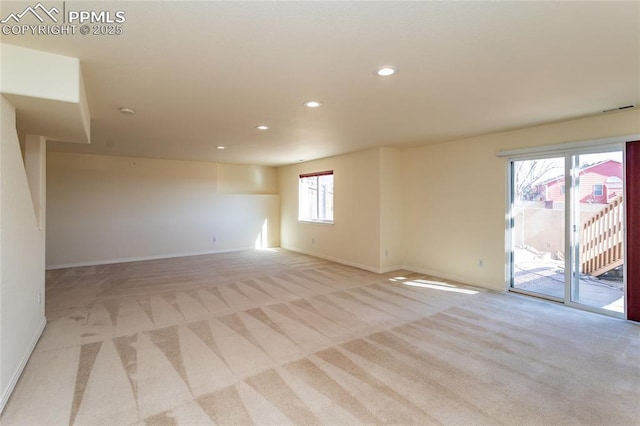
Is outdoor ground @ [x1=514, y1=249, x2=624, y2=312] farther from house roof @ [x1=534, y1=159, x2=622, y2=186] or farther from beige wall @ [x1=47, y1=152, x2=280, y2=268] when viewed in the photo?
beige wall @ [x1=47, y1=152, x2=280, y2=268]

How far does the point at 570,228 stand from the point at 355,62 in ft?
11.7

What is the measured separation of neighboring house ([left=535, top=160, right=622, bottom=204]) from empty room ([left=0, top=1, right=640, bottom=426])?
0.9 inches

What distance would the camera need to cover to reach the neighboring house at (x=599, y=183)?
357 cm

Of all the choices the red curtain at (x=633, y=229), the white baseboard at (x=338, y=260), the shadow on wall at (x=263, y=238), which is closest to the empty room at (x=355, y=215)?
the red curtain at (x=633, y=229)

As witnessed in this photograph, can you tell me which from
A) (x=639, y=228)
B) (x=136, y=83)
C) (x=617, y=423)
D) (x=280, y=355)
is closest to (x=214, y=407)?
(x=280, y=355)


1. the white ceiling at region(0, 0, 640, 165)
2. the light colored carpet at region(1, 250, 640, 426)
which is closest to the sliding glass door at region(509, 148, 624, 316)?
the light colored carpet at region(1, 250, 640, 426)

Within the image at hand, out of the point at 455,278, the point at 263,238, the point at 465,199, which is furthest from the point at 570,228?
the point at 263,238

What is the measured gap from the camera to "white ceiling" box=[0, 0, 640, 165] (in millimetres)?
1685

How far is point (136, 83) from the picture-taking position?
264cm

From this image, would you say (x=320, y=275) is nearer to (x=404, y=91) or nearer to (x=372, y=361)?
(x=372, y=361)

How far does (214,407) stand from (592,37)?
3.38 meters

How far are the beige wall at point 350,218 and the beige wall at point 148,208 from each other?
1.48 metres

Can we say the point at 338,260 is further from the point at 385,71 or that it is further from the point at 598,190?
the point at 385,71

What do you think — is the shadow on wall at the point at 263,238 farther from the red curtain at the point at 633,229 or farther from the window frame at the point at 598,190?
the red curtain at the point at 633,229
